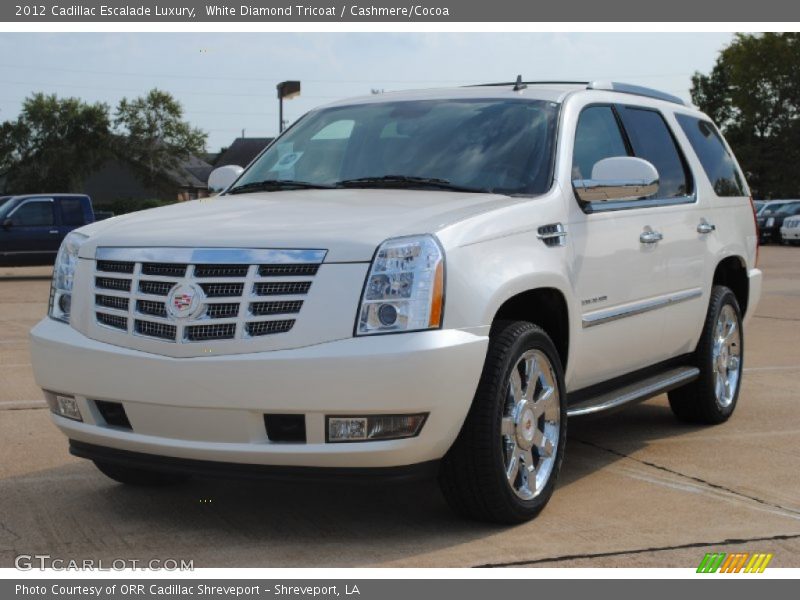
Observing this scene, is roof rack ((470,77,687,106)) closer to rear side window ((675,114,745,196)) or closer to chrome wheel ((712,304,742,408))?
rear side window ((675,114,745,196))

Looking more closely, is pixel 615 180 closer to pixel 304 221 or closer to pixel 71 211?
pixel 304 221

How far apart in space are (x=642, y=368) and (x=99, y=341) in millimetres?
2978

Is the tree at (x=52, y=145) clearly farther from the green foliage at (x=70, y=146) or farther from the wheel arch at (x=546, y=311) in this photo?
the wheel arch at (x=546, y=311)

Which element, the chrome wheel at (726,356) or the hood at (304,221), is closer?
the hood at (304,221)

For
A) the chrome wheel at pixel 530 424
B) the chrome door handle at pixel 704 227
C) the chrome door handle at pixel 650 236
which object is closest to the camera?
the chrome wheel at pixel 530 424

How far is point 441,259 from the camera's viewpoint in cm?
456

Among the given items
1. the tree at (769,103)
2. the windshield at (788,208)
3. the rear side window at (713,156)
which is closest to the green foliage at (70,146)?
the tree at (769,103)

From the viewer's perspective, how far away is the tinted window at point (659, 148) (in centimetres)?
667

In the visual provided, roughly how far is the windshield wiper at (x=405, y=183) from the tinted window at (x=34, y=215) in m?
20.7

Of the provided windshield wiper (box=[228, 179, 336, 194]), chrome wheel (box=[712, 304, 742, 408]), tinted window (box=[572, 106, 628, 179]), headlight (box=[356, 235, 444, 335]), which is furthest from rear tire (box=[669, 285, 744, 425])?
headlight (box=[356, 235, 444, 335])

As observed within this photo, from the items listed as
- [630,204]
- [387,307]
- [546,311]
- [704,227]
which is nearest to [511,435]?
[546,311]

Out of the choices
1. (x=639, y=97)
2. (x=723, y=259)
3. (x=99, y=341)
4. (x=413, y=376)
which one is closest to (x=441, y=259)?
(x=413, y=376)

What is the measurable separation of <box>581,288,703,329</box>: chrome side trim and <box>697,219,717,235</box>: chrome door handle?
333 millimetres

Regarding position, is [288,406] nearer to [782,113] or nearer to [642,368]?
[642,368]
